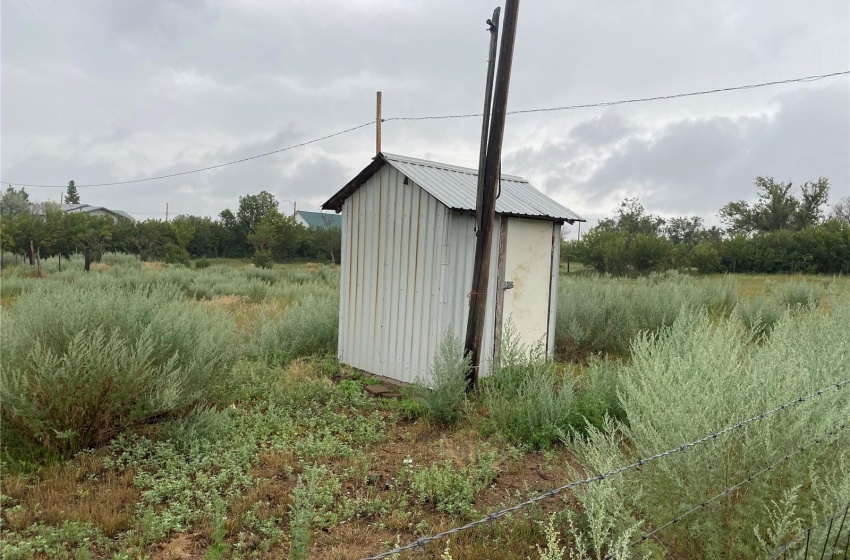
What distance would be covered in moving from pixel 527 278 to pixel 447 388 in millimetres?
2272

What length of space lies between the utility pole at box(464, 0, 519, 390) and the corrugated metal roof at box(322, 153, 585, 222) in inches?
21.6

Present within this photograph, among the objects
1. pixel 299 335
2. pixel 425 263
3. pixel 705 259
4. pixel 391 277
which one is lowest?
pixel 299 335

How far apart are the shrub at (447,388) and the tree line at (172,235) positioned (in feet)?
73.0

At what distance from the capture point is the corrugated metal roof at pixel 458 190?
6.97m

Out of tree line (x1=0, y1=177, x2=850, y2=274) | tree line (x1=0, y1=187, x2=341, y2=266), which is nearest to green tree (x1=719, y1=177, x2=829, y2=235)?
tree line (x1=0, y1=177, x2=850, y2=274)

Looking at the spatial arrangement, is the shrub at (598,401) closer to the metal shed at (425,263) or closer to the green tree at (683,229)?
the metal shed at (425,263)

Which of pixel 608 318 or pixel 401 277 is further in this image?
pixel 608 318

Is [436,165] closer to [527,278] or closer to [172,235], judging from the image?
[527,278]

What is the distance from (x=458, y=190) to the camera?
7.42 m

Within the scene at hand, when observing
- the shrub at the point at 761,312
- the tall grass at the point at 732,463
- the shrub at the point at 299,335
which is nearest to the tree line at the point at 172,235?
the shrub at the point at 299,335

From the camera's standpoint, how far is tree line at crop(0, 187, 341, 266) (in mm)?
25609

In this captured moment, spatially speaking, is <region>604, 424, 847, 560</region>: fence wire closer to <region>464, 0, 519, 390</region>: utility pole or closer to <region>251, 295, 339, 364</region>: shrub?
<region>464, 0, 519, 390</region>: utility pole

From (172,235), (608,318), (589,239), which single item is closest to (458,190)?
(608,318)

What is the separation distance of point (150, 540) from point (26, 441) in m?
1.78
